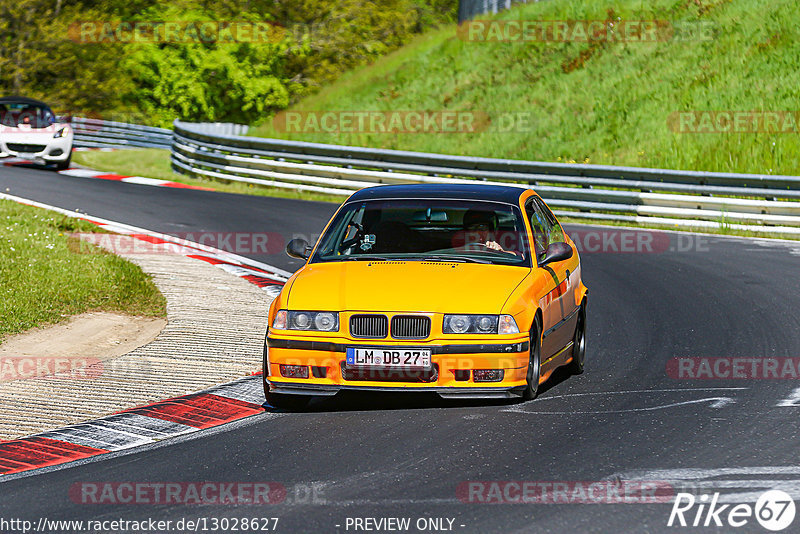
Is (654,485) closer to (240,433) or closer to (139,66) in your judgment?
(240,433)

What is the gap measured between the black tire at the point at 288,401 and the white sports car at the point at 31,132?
2066cm

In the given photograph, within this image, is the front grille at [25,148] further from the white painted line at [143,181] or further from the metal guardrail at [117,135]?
the metal guardrail at [117,135]

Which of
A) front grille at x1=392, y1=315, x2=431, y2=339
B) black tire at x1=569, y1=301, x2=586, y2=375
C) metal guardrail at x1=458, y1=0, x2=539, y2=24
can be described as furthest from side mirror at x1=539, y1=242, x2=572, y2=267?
metal guardrail at x1=458, y1=0, x2=539, y2=24

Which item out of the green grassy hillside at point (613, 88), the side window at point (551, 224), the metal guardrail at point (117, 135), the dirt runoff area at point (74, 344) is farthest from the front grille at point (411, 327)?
the metal guardrail at point (117, 135)

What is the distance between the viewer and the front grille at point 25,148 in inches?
1075

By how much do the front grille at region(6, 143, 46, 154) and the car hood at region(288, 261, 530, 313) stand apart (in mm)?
20497

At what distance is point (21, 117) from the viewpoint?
2716cm

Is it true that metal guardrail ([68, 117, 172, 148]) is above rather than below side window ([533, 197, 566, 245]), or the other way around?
below

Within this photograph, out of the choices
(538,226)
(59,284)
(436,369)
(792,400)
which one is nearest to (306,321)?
(436,369)

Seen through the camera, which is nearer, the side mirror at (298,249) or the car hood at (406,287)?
the car hood at (406,287)

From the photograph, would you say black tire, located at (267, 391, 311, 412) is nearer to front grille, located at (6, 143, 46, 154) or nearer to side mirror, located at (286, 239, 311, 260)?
side mirror, located at (286, 239, 311, 260)

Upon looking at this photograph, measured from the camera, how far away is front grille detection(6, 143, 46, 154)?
1075 inches

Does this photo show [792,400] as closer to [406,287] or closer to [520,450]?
[520,450]

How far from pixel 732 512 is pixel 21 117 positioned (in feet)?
79.6
